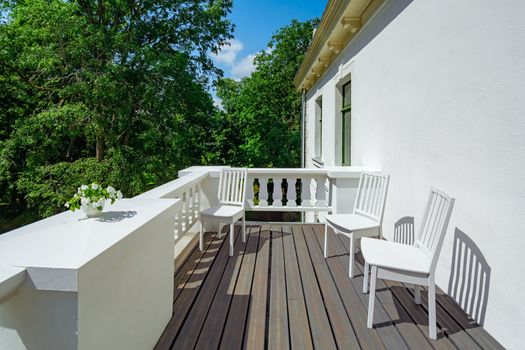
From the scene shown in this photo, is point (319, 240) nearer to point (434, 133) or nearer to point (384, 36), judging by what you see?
point (434, 133)

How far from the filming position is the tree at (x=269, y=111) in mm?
12445

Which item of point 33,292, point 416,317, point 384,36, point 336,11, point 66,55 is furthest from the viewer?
point 66,55

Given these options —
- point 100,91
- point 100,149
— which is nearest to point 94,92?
point 100,91

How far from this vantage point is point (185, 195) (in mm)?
3273

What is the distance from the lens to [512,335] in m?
1.59

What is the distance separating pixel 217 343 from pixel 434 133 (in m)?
2.09

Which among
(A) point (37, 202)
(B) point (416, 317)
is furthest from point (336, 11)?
(A) point (37, 202)

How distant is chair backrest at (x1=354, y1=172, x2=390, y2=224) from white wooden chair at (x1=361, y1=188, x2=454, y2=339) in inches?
25.6

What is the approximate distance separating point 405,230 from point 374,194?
0.42 metres

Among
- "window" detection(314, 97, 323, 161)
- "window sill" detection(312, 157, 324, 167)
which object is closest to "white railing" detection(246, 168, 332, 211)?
"window sill" detection(312, 157, 324, 167)

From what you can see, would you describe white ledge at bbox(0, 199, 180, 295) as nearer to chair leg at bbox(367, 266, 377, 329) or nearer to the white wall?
chair leg at bbox(367, 266, 377, 329)

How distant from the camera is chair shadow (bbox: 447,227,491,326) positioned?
5.98 feet

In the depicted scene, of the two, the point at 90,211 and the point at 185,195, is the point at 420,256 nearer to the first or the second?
the point at 90,211

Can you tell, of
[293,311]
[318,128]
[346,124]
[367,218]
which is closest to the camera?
[293,311]
